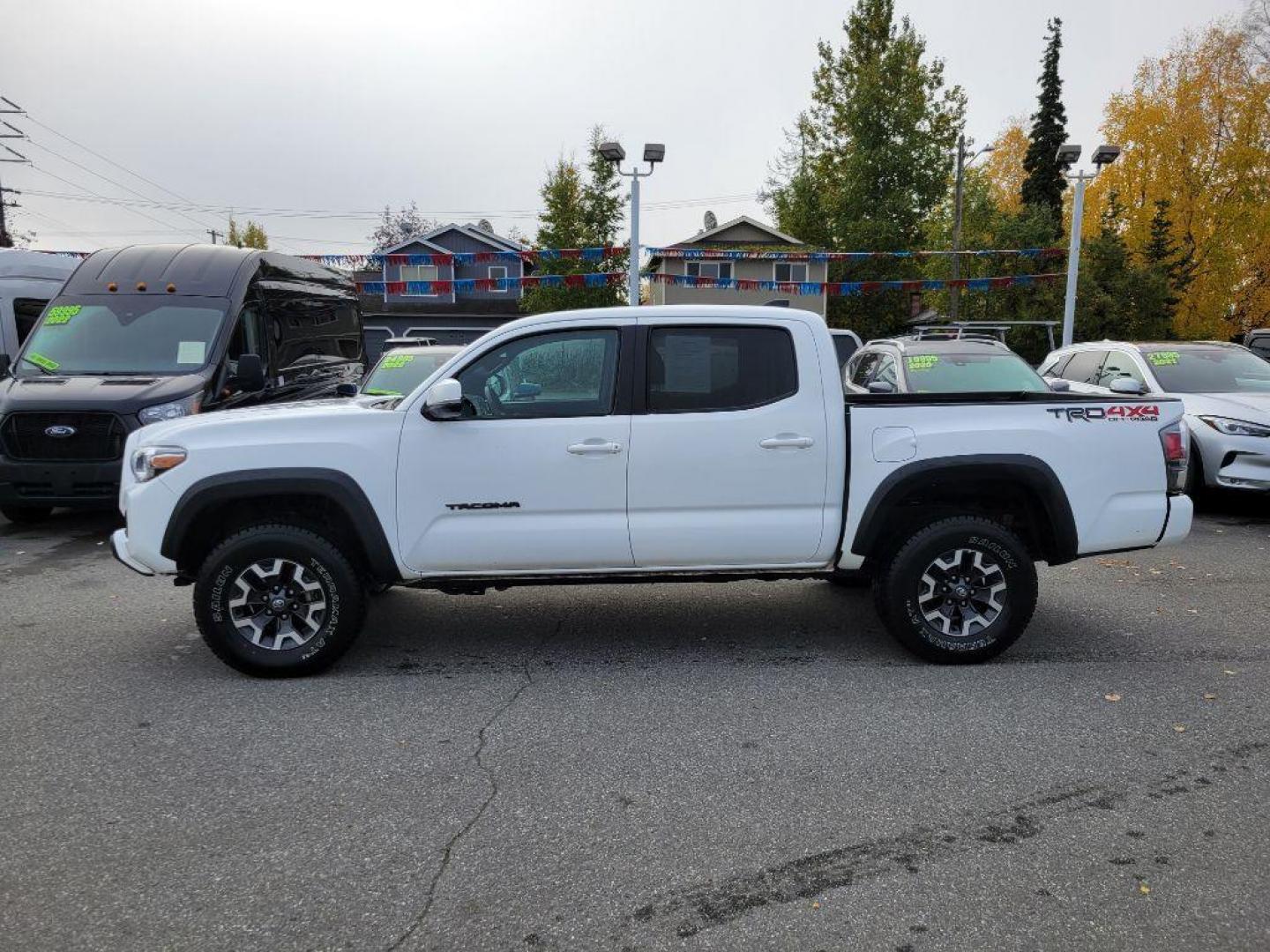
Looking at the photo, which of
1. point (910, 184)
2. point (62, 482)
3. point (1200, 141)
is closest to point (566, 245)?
point (910, 184)

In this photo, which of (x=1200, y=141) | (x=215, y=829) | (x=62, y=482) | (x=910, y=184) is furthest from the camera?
(x=910, y=184)

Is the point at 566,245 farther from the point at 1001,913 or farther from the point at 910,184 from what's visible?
the point at 1001,913

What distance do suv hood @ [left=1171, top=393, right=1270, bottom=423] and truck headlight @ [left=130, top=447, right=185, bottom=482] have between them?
8.32 metres

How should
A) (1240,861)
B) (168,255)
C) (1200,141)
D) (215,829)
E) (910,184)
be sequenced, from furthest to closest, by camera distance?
(910,184), (1200,141), (168,255), (215,829), (1240,861)

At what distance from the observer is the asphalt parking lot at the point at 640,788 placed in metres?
2.69

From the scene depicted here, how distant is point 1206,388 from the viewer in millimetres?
9469

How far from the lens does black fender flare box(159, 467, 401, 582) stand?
4.54 meters

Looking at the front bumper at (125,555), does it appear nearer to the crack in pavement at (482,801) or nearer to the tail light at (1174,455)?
the crack in pavement at (482,801)

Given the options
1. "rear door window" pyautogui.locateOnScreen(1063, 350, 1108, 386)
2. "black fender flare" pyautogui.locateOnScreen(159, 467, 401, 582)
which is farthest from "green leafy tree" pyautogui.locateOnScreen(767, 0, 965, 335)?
"black fender flare" pyautogui.locateOnScreen(159, 467, 401, 582)

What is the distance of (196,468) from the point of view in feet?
14.9

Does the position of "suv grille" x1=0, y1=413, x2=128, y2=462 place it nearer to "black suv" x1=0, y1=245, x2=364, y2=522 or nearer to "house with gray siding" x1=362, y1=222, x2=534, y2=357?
"black suv" x1=0, y1=245, x2=364, y2=522

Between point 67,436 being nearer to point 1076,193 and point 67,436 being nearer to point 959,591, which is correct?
point 959,591

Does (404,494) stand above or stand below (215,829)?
above

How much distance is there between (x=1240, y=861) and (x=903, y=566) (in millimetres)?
2008
